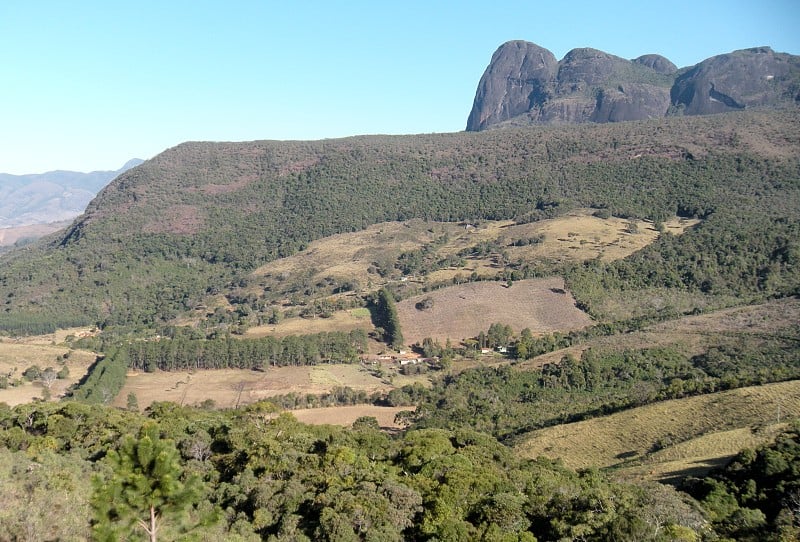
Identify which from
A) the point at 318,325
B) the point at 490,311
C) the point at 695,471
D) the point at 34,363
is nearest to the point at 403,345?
the point at 490,311

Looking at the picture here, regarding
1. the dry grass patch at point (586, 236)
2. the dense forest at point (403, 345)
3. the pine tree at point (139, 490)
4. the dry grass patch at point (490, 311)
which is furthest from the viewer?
the dry grass patch at point (586, 236)

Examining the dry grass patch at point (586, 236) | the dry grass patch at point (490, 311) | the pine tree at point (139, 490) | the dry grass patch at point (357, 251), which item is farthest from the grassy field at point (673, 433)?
the dry grass patch at point (357, 251)

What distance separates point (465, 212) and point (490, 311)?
70127 millimetres

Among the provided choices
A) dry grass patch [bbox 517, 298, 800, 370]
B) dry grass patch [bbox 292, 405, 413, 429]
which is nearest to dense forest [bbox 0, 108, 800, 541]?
dry grass patch [bbox 517, 298, 800, 370]

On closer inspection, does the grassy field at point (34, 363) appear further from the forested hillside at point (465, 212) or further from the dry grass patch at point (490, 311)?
the dry grass patch at point (490, 311)

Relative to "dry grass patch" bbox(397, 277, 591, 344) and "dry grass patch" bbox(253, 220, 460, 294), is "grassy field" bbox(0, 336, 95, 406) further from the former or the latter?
"dry grass patch" bbox(253, 220, 460, 294)

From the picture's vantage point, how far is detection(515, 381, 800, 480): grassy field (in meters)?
44.3

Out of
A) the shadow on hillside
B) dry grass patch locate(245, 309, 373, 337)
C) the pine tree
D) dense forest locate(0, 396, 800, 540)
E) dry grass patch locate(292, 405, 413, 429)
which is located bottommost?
dry grass patch locate(292, 405, 413, 429)

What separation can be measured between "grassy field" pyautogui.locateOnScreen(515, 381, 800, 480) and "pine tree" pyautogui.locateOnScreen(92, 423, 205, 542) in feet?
108

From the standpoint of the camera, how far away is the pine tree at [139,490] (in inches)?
639

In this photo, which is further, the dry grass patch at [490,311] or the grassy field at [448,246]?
the grassy field at [448,246]

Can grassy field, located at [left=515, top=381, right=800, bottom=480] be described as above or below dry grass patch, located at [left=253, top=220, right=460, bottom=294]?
below

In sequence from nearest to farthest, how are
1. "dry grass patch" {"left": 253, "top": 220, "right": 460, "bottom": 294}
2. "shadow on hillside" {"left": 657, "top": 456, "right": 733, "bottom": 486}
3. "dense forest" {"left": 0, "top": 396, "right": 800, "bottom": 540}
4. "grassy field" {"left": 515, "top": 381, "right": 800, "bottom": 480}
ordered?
"dense forest" {"left": 0, "top": 396, "right": 800, "bottom": 540} → "shadow on hillside" {"left": 657, "top": 456, "right": 733, "bottom": 486} → "grassy field" {"left": 515, "top": 381, "right": 800, "bottom": 480} → "dry grass patch" {"left": 253, "top": 220, "right": 460, "bottom": 294}

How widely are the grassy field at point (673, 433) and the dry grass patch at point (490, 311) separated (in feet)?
139
